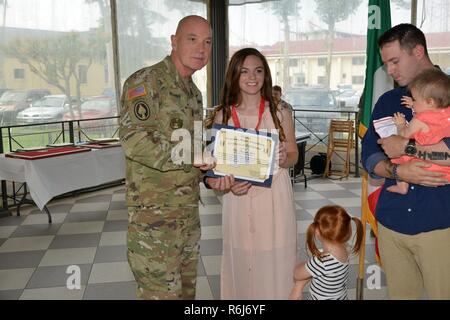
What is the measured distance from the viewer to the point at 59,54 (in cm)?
653

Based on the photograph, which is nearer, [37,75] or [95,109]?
[37,75]

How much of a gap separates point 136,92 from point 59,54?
5273mm

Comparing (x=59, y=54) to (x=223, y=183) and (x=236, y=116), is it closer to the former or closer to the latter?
(x=236, y=116)

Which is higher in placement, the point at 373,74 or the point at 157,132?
the point at 373,74

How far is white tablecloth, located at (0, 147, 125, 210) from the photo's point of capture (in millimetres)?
4621

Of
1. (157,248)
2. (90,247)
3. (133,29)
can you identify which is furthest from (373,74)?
(133,29)

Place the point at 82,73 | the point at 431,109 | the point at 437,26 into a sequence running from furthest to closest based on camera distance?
the point at 82,73 → the point at 437,26 → the point at 431,109

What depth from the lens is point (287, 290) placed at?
229 centimetres

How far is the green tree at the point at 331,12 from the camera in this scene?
291 inches

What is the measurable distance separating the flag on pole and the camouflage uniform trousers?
1.40 m

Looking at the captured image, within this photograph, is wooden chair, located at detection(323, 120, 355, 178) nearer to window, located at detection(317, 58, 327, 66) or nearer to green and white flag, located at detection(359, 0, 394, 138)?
window, located at detection(317, 58, 327, 66)

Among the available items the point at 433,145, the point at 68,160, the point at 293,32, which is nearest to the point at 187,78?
the point at 433,145

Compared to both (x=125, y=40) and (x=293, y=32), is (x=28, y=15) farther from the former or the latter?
(x=293, y=32)

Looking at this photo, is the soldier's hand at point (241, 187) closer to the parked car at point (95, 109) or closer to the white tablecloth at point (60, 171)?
the white tablecloth at point (60, 171)
